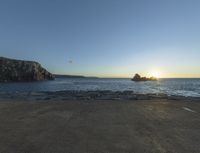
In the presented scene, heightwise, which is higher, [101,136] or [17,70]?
[17,70]

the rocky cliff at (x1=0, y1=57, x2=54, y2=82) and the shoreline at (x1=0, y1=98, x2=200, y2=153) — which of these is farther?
the rocky cliff at (x1=0, y1=57, x2=54, y2=82)

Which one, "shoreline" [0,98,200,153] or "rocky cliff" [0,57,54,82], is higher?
"rocky cliff" [0,57,54,82]

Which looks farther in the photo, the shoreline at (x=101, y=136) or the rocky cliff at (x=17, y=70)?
the rocky cliff at (x=17, y=70)

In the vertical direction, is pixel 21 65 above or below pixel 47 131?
above

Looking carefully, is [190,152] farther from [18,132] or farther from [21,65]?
[21,65]

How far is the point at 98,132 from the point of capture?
9078mm

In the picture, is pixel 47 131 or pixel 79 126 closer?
pixel 47 131

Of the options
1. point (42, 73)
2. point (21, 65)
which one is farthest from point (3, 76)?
point (42, 73)

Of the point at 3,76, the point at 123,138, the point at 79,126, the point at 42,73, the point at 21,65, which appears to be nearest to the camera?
the point at 123,138

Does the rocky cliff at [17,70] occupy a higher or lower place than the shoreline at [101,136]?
higher

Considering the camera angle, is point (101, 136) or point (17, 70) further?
point (17, 70)

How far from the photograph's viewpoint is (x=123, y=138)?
811cm

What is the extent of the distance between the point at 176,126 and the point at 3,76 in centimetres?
15512

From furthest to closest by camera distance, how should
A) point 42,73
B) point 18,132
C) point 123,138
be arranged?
point 42,73
point 18,132
point 123,138
